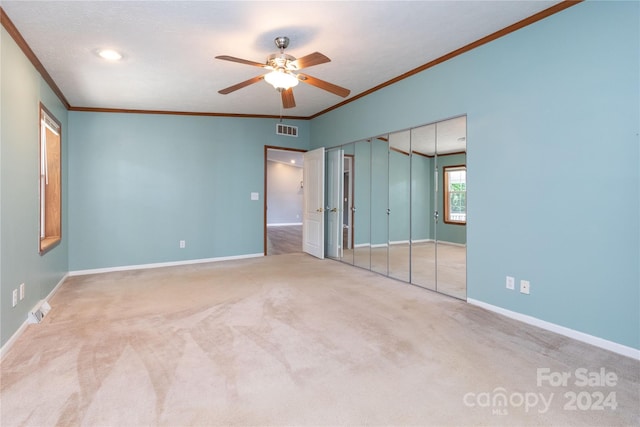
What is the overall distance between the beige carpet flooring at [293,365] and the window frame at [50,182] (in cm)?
113

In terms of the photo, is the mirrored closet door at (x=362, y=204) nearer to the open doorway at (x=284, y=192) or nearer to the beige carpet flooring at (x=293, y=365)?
the beige carpet flooring at (x=293, y=365)

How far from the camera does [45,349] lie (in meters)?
2.52

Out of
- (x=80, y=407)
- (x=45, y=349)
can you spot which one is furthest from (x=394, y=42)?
(x=45, y=349)

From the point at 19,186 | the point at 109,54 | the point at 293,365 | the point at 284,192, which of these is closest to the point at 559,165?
the point at 293,365

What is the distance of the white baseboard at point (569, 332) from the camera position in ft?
7.95

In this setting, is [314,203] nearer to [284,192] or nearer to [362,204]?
[362,204]

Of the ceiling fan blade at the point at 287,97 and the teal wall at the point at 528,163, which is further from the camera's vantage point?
the ceiling fan blade at the point at 287,97

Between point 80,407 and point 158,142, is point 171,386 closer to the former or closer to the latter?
point 80,407

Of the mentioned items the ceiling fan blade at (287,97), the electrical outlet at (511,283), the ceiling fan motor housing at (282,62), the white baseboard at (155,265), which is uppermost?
the ceiling fan motor housing at (282,62)

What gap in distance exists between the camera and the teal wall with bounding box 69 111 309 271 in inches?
197

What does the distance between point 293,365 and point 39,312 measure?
2.58 meters

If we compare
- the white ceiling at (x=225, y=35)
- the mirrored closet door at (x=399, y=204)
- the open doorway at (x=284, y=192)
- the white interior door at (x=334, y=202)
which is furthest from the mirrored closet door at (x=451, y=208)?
the open doorway at (x=284, y=192)

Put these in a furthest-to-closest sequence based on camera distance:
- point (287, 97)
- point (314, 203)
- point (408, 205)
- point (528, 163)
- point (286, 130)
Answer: point (286, 130) < point (314, 203) < point (408, 205) < point (287, 97) < point (528, 163)

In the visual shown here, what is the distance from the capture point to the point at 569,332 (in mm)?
2736
